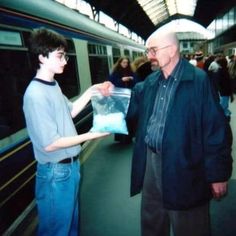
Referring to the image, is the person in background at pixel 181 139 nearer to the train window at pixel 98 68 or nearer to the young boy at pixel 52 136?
the young boy at pixel 52 136

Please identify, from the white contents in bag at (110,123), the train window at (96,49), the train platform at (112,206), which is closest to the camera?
the white contents in bag at (110,123)

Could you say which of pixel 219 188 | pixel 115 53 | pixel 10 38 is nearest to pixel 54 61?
pixel 219 188

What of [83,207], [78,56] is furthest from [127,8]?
[83,207]

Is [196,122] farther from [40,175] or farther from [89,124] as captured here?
[89,124]

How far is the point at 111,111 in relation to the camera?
81.5 inches

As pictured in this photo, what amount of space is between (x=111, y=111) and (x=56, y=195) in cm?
67

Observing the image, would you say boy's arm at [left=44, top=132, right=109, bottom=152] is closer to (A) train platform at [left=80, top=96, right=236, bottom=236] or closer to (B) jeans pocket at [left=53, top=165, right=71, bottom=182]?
(B) jeans pocket at [left=53, top=165, right=71, bottom=182]

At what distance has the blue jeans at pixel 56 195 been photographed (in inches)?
78.8

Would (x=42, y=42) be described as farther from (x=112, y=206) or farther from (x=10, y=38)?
(x=112, y=206)

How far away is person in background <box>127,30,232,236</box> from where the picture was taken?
6.15 feet

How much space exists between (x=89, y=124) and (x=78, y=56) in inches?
57.1

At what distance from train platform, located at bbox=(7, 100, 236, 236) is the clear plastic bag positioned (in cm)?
144

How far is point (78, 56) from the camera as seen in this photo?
6.05 m

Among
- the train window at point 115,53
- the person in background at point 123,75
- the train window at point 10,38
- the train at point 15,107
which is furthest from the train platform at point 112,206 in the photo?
the train window at point 115,53
